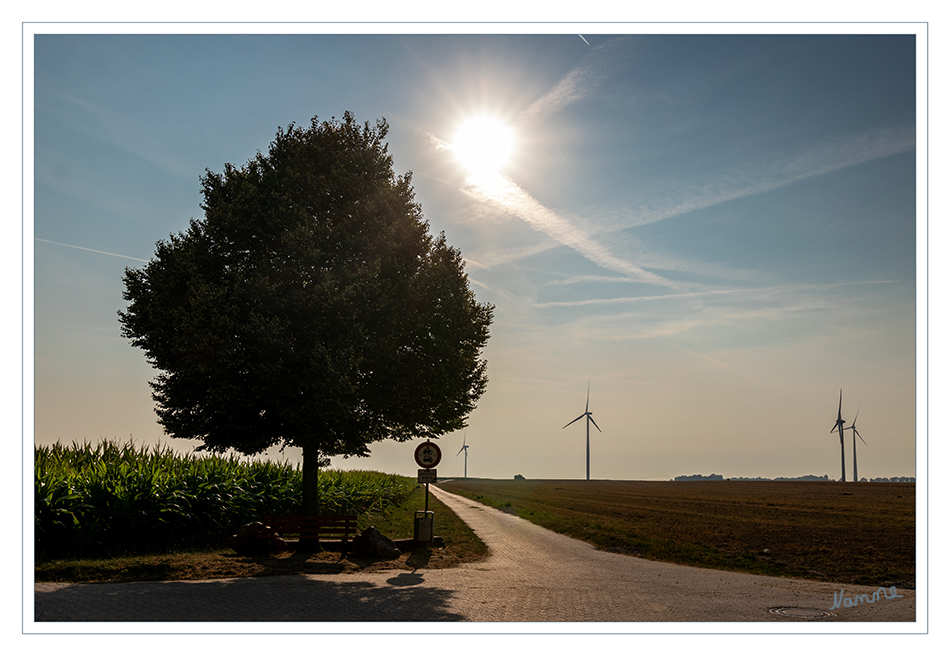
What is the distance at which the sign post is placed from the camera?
18797mm

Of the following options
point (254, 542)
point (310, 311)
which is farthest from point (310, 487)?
point (310, 311)

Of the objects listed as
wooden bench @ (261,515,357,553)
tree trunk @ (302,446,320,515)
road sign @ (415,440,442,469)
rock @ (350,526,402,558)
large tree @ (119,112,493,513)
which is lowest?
rock @ (350,526,402,558)

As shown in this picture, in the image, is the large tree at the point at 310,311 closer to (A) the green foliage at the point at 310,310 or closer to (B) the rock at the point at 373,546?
(A) the green foliage at the point at 310,310

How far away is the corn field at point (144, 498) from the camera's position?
16188 millimetres

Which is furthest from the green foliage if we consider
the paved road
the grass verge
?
the paved road

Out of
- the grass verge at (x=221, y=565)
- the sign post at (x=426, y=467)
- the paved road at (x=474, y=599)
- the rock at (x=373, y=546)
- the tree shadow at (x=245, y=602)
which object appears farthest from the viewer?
the sign post at (x=426, y=467)

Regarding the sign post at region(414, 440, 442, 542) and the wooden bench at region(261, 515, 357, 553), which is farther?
the sign post at region(414, 440, 442, 542)

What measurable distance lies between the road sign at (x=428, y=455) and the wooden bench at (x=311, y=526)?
2.47 metres

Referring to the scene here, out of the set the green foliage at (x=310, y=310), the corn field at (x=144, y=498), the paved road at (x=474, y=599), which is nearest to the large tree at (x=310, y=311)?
the green foliage at (x=310, y=310)

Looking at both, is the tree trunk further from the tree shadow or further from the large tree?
the tree shadow

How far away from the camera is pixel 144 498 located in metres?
17.6

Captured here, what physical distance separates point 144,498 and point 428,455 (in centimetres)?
778

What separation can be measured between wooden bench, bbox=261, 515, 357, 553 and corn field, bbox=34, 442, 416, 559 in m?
2.26
